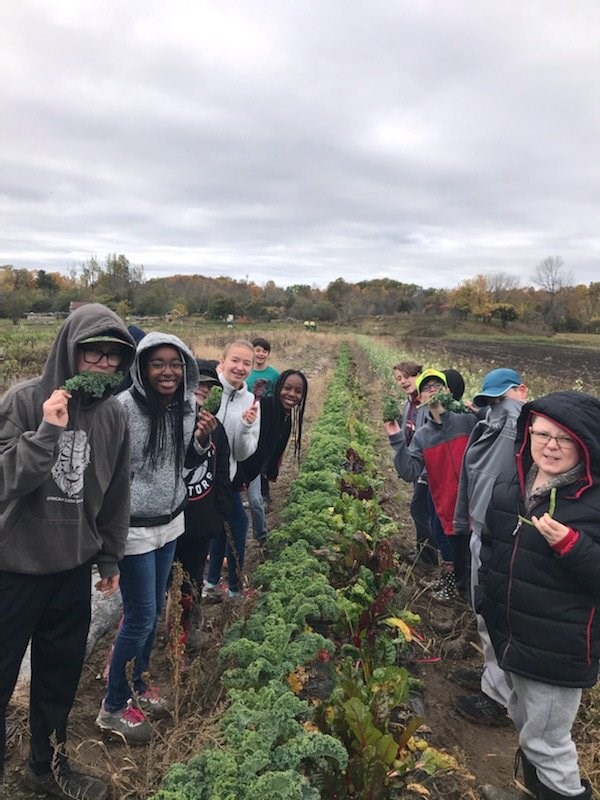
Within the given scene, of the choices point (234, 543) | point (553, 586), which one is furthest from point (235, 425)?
point (553, 586)

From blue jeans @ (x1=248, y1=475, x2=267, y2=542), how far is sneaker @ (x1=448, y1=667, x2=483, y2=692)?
2149 mm

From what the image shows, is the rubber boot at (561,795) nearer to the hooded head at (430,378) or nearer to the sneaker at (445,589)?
the sneaker at (445,589)

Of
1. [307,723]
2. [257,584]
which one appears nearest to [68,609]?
[307,723]

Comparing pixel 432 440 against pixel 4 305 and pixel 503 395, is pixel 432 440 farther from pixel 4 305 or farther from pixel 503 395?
pixel 4 305

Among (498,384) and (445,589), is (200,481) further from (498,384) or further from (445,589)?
(445,589)

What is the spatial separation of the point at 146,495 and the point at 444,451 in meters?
2.48

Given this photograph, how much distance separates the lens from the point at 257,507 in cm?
502

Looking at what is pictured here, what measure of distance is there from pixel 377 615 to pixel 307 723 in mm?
1137

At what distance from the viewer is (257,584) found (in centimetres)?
398

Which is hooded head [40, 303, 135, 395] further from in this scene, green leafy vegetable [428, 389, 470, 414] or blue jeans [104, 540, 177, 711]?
green leafy vegetable [428, 389, 470, 414]

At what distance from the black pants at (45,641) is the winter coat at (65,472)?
0.10 metres

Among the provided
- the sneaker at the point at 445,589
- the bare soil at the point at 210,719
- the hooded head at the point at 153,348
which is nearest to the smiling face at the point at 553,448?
the bare soil at the point at 210,719

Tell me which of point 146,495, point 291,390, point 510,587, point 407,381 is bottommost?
point 510,587

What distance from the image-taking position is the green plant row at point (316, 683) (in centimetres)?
212
